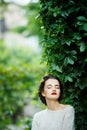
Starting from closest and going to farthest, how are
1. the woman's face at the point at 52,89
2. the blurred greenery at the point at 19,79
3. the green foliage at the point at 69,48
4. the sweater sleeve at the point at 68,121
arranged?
the sweater sleeve at the point at 68,121, the woman's face at the point at 52,89, the green foliage at the point at 69,48, the blurred greenery at the point at 19,79

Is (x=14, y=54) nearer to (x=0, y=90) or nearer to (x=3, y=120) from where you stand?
(x=0, y=90)

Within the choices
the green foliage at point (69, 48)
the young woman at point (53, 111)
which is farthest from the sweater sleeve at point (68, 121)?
the green foliage at point (69, 48)

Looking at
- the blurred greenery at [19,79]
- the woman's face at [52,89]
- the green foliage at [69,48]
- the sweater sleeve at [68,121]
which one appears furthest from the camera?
the blurred greenery at [19,79]

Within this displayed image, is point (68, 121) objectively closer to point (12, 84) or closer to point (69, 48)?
point (69, 48)

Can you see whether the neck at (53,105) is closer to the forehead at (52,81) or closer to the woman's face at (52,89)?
the woman's face at (52,89)

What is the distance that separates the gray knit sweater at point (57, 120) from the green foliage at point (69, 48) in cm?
47

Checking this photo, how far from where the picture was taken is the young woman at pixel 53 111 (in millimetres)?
4043

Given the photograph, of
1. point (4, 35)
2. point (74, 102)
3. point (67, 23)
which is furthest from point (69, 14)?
point (4, 35)

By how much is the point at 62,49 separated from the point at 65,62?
161 millimetres

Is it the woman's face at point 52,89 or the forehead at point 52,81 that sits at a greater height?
the forehead at point 52,81

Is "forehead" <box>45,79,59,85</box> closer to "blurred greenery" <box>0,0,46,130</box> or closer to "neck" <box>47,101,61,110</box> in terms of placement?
"neck" <box>47,101,61,110</box>

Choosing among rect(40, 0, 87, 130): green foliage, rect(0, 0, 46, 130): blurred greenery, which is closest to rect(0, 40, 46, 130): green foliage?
rect(0, 0, 46, 130): blurred greenery

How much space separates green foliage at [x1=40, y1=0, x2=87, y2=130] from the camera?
4.46m

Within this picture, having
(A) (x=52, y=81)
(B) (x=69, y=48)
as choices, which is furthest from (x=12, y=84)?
(A) (x=52, y=81)
